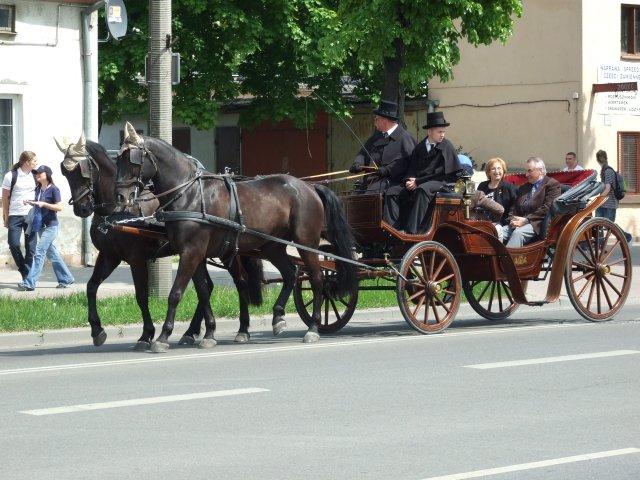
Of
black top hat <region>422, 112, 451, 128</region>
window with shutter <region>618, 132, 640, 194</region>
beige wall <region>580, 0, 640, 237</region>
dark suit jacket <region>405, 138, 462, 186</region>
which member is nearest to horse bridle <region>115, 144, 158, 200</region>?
dark suit jacket <region>405, 138, 462, 186</region>

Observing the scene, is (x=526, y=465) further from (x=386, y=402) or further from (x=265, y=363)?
(x=265, y=363)

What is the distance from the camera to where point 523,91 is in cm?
3425

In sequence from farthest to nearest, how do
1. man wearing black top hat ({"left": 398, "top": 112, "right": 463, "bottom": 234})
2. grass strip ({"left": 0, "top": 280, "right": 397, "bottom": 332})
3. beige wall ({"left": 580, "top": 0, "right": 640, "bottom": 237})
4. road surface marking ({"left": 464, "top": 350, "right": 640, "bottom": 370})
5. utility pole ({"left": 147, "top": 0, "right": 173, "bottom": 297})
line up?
beige wall ({"left": 580, "top": 0, "right": 640, "bottom": 237}) < utility pole ({"left": 147, "top": 0, "right": 173, "bottom": 297}) < grass strip ({"left": 0, "top": 280, "right": 397, "bottom": 332}) < man wearing black top hat ({"left": 398, "top": 112, "right": 463, "bottom": 234}) < road surface marking ({"left": 464, "top": 350, "right": 640, "bottom": 370})

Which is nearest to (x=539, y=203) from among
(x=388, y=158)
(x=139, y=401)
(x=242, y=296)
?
(x=388, y=158)

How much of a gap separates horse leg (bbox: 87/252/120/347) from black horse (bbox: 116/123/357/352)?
29.9 inches

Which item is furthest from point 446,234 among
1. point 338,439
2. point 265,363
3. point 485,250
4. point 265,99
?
point 265,99

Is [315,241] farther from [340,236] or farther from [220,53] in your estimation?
[220,53]

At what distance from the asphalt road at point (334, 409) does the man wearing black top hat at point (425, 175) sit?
3.96 feet

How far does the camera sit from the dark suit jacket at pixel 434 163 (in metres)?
13.6

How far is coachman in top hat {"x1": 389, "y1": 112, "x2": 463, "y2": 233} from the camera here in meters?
13.6

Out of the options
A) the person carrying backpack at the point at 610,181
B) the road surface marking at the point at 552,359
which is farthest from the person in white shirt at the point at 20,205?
the person carrying backpack at the point at 610,181

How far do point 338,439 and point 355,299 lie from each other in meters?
6.20

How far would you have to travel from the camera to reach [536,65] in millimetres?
33688

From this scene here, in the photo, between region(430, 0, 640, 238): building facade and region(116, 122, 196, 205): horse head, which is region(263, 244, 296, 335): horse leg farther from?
region(430, 0, 640, 238): building facade
